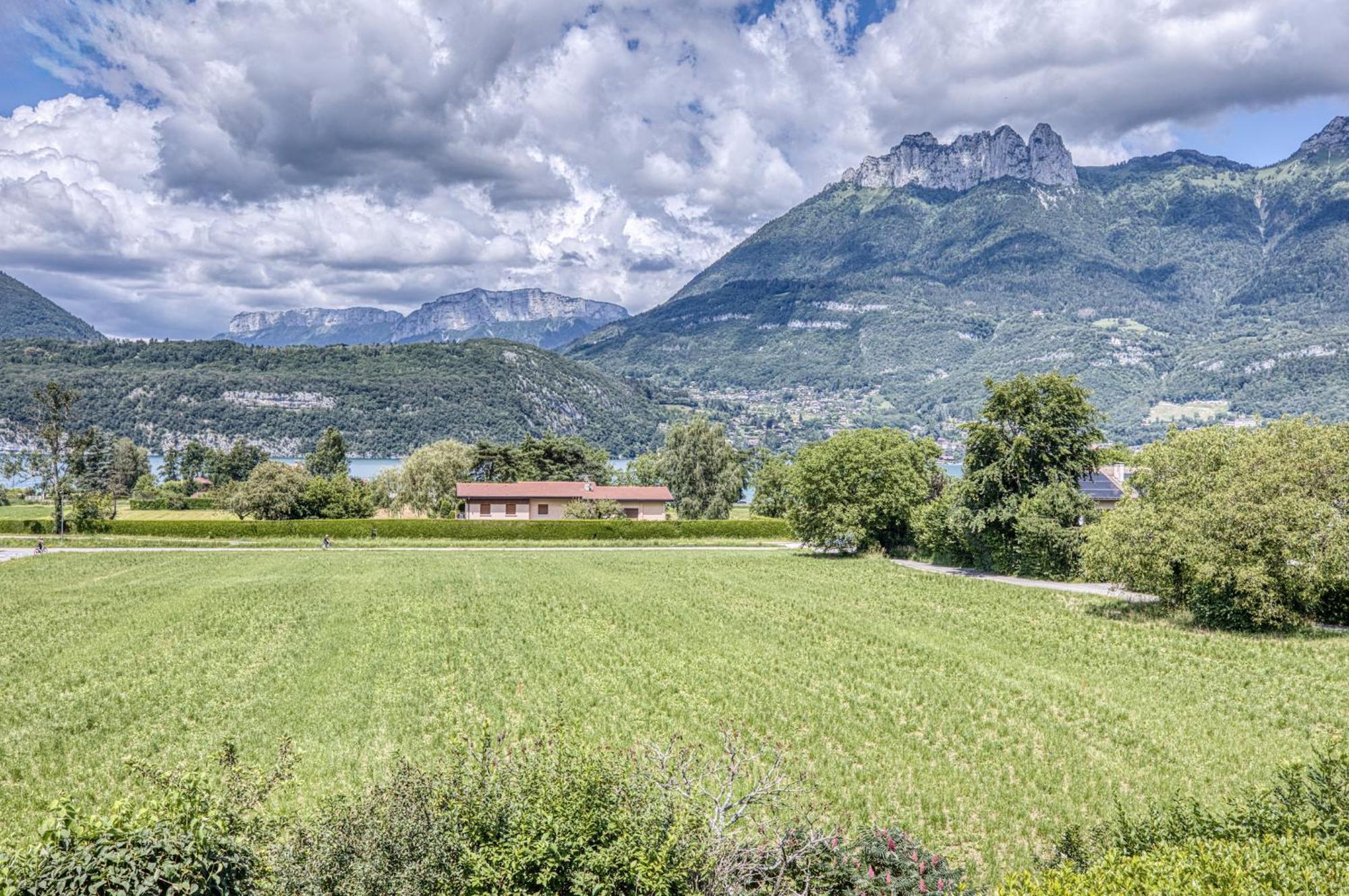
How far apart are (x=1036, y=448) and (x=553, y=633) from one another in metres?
28.0

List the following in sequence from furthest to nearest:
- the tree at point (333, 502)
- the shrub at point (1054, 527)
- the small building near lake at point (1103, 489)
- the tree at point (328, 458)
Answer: the tree at point (328, 458), the tree at point (333, 502), the small building near lake at point (1103, 489), the shrub at point (1054, 527)

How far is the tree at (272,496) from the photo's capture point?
69.5 metres

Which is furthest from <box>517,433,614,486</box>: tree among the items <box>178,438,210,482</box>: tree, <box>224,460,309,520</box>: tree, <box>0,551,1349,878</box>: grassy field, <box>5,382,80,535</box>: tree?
<box>178,438,210,482</box>: tree

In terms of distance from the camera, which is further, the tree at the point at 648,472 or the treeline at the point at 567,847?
the tree at the point at 648,472

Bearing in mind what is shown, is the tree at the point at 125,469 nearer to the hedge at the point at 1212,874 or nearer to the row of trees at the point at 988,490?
the row of trees at the point at 988,490

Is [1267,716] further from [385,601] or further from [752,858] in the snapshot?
[385,601]

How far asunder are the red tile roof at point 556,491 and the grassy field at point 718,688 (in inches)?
1725

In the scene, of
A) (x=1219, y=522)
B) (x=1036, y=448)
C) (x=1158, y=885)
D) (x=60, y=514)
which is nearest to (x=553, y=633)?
(x=1158, y=885)

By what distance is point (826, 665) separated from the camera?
19188 mm

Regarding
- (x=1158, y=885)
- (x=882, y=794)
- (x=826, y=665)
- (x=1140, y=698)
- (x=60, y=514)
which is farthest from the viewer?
(x=60, y=514)

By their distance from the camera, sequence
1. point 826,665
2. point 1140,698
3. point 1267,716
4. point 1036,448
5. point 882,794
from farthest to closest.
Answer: point 1036,448 → point 826,665 → point 1140,698 → point 1267,716 → point 882,794

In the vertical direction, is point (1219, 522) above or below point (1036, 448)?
below

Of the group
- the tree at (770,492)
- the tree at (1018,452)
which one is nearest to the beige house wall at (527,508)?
the tree at (770,492)

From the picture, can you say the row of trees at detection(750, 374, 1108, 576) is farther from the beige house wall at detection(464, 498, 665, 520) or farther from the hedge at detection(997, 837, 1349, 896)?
the hedge at detection(997, 837, 1349, 896)
